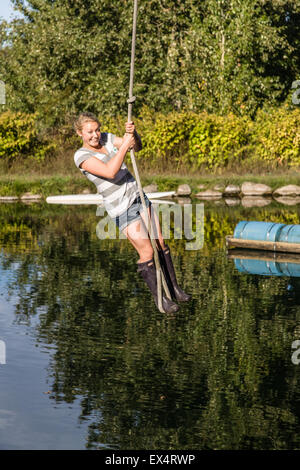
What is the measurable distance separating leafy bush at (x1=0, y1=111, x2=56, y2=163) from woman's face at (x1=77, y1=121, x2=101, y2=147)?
87.6 ft

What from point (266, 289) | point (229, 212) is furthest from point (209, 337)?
point (229, 212)

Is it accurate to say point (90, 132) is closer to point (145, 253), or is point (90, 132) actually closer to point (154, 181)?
point (145, 253)

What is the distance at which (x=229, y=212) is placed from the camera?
26219 millimetres

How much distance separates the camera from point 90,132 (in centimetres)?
770

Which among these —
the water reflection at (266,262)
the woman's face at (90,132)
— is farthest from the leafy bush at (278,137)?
the woman's face at (90,132)

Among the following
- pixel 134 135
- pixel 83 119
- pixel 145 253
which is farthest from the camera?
pixel 145 253

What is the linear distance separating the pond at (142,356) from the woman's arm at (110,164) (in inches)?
93.2

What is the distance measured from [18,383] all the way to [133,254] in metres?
10.1

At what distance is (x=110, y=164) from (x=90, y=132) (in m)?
0.39

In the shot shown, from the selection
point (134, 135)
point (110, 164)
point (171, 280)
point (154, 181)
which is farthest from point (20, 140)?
point (110, 164)

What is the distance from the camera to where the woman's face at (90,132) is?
25.2 feet

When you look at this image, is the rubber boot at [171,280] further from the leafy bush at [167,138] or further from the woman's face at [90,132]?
the leafy bush at [167,138]

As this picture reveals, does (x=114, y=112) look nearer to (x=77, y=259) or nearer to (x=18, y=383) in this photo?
(x=77, y=259)

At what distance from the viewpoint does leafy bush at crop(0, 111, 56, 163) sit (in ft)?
112
